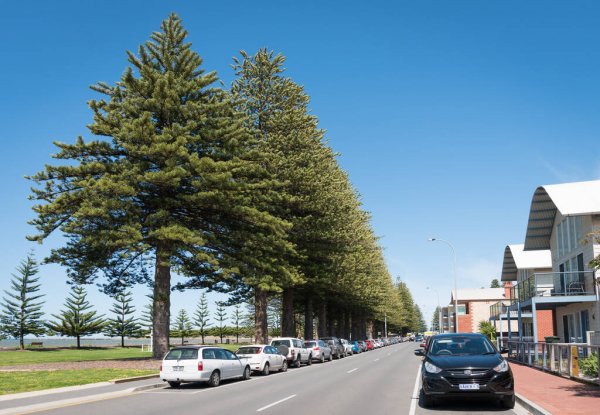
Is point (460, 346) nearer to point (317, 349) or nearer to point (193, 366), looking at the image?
point (193, 366)

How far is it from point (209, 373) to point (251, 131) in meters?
21.4

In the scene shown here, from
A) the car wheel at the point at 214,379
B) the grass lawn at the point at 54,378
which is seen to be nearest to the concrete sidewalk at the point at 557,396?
the car wheel at the point at 214,379

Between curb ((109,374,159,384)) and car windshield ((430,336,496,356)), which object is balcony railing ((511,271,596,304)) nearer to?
car windshield ((430,336,496,356))

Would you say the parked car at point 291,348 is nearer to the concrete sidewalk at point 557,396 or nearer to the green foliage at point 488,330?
the concrete sidewalk at point 557,396

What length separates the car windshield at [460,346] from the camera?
522 inches

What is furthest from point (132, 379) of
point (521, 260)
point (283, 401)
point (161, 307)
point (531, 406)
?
point (521, 260)

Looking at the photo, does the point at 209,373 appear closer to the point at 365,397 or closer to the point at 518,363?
the point at 365,397

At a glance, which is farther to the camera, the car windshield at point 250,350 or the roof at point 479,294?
the roof at point 479,294

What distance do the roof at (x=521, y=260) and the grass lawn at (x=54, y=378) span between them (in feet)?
101

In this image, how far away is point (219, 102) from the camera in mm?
33219

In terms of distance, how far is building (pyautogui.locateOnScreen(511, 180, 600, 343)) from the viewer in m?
28.8

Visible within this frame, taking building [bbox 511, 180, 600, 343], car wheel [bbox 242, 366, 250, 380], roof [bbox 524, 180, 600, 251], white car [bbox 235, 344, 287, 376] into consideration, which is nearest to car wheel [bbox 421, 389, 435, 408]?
car wheel [bbox 242, 366, 250, 380]

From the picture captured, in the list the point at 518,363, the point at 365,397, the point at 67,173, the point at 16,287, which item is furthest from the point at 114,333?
the point at 365,397

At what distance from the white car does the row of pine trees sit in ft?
19.3
